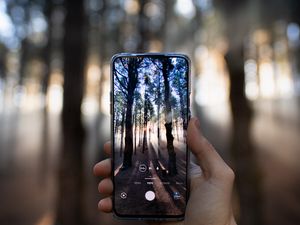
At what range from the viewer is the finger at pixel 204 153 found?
1.39 meters

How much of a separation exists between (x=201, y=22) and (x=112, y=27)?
592 cm

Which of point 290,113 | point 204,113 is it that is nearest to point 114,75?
point 290,113

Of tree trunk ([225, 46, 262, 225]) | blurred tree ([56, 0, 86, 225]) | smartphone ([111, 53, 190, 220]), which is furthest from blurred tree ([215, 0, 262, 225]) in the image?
smartphone ([111, 53, 190, 220])

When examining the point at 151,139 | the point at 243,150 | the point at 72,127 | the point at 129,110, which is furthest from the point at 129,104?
the point at 72,127

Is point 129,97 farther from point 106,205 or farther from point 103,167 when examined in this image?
point 106,205

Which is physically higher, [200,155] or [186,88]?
[186,88]

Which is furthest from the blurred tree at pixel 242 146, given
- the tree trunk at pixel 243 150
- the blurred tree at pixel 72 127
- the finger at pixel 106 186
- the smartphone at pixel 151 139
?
the finger at pixel 106 186

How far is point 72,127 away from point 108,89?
15.4ft

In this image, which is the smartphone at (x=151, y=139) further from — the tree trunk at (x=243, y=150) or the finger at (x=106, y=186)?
the tree trunk at (x=243, y=150)

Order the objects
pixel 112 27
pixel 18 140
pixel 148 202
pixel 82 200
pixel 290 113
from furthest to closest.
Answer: pixel 18 140
pixel 112 27
pixel 290 113
pixel 82 200
pixel 148 202

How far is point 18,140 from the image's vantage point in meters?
36.4

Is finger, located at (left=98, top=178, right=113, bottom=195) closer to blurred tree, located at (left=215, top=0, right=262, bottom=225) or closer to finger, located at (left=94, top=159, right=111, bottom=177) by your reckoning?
finger, located at (left=94, top=159, right=111, bottom=177)

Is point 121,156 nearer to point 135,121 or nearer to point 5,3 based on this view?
point 135,121

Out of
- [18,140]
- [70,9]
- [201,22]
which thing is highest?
[201,22]
